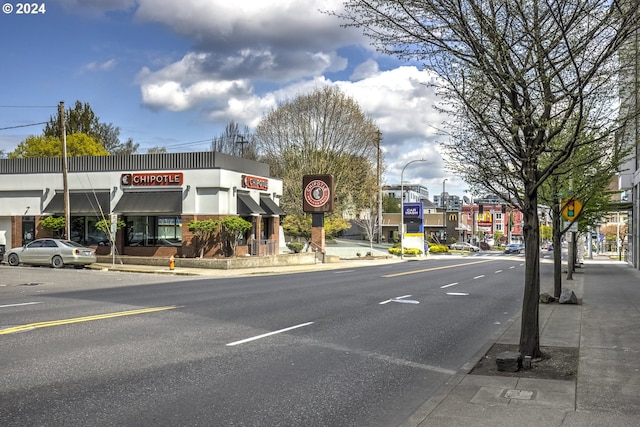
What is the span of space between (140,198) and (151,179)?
1.33 meters

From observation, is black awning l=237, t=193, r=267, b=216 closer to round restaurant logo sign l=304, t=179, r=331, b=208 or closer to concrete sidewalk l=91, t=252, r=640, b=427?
round restaurant logo sign l=304, t=179, r=331, b=208

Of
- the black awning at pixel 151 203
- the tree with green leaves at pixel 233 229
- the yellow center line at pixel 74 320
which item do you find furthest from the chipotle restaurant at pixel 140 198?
the yellow center line at pixel 74 320

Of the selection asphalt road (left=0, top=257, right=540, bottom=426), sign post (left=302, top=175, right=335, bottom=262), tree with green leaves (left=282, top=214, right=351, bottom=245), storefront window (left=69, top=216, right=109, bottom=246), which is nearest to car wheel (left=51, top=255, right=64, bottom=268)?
storefront window (left=69, top=216, right=109, bottom=246)

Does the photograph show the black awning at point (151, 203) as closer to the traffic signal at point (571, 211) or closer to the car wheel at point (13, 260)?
the car wheel at point (13, 260)

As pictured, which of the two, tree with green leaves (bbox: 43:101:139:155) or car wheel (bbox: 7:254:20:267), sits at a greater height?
tree with green leaves (bbox: 43:101:139:155)

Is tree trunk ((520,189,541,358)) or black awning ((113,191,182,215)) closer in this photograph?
tree trunk ((520,189,541,358))

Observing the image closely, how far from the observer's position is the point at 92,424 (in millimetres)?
5875

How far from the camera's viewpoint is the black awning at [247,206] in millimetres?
37875

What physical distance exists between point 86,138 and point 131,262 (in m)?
29.0

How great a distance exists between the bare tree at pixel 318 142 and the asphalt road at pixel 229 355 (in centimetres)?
3780

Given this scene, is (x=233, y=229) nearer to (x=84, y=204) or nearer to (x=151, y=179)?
(x=151, y=179)

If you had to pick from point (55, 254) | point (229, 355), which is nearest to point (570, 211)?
point (229, 355)

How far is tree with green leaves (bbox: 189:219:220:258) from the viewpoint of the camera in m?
35.1

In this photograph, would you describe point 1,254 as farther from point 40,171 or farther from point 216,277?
point 216,277
